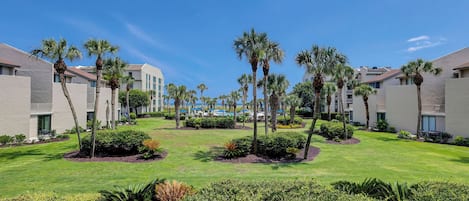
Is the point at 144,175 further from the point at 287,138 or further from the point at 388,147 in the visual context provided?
the point at 388,147

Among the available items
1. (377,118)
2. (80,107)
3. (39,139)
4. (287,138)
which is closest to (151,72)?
(80,107)

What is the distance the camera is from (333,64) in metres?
16.2

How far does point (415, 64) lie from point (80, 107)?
1590 inches

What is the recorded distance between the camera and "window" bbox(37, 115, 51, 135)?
25844 millimetres

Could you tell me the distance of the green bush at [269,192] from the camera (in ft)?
17.0

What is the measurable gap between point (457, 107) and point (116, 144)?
3135cm

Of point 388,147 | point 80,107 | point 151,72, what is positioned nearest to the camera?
point 388,147

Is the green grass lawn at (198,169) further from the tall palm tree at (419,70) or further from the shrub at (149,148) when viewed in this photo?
the tall palm tree at (419,70)

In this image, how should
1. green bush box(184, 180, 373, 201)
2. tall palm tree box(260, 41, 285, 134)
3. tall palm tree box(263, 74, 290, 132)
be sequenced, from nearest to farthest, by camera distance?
green bush box(184, 180, 373, 201) → tall palm tree box(260, 41, 285, 134) → tall palm tree box(263, 74, 290, 132)

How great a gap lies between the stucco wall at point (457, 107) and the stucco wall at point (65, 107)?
4246 centimetres

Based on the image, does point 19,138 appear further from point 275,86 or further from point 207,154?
point 275,86

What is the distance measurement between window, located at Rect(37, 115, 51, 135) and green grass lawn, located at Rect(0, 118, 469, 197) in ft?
24.2

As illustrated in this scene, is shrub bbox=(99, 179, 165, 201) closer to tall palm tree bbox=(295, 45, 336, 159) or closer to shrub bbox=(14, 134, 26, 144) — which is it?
tall palm tree bbox=(295, 45, 336, 159)

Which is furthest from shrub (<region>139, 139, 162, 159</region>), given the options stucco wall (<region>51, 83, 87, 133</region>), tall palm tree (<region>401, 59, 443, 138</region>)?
tall palm tree (<region>401, 59, 443, 138</region>)
